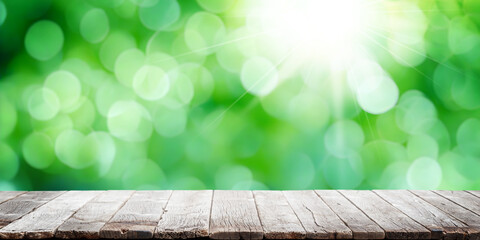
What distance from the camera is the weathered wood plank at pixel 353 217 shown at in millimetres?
1313

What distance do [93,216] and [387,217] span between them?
88cm

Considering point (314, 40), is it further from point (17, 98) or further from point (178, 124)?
point (17, 98)

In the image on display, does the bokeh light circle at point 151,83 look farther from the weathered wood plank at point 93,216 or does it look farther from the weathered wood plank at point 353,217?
the weathered wood plank at point 353,217

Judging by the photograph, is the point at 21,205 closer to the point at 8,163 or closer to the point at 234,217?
the point at 8,163

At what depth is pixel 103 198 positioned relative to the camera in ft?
5.62

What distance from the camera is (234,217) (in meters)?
1.45

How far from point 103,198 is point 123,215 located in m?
0.28

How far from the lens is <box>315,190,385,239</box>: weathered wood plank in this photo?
1.31m

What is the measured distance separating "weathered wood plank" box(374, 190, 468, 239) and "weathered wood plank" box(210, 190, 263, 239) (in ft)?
1.58

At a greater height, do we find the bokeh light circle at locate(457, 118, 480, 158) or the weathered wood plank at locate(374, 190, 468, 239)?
the bokeh light circle at locate(457, 118, 480, 158)

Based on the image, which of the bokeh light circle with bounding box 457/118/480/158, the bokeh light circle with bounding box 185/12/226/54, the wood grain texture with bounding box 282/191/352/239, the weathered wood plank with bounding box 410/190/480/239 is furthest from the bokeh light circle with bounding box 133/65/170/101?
the bokeh light circle with bounding box 457/118/480/158

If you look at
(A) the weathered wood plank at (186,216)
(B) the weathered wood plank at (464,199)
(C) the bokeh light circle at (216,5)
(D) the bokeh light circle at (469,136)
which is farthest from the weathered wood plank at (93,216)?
(D) the bokeh light circle at (469,136)

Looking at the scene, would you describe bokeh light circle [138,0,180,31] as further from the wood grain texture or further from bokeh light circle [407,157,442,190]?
bokeh light circle [407,157,442,190]

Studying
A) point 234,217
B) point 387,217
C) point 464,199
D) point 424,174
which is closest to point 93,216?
point 234,217
